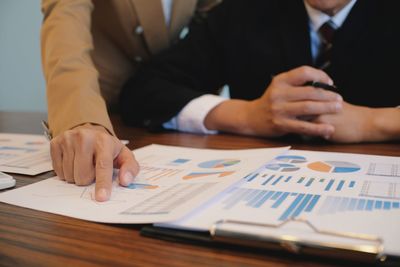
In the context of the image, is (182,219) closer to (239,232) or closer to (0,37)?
(239,232)

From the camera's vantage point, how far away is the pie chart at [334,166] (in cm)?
55

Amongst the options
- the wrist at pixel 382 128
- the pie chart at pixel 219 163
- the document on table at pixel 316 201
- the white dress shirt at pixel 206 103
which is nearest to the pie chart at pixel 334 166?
the document on table at pixel 316 201

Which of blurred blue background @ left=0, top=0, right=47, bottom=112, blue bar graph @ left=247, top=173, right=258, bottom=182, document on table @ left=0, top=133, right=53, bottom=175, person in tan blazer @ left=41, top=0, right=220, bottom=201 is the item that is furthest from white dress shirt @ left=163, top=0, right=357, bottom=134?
blurred blue background @ left=0, top=0, right=47, bottom=112

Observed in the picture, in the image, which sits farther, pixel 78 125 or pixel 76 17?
pixel 76 17

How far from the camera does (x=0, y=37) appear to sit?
2.53m

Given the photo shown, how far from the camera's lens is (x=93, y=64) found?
0.83 meters

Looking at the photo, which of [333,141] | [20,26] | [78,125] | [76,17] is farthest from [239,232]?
[20,26]

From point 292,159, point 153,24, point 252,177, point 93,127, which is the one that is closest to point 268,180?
point 252,177

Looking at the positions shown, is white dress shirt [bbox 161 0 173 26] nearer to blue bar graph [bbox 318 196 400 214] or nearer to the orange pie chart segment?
the orange pie chart segment

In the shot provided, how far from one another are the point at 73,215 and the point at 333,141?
19.9 inches

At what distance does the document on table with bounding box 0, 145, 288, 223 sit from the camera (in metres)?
0.41

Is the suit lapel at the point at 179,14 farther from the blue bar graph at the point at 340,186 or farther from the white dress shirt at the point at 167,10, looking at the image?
the blue bar graph at the point at 340,186

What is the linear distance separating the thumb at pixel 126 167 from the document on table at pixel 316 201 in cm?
13

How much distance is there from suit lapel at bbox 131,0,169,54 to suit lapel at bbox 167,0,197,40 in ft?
0.12
